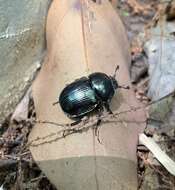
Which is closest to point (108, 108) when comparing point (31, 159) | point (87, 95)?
point (87, 95)

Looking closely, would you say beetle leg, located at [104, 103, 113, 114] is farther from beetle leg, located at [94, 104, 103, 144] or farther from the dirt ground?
the dirt ground

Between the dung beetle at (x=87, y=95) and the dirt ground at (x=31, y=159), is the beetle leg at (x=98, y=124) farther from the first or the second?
the dirt ground at (x=31, y=159)

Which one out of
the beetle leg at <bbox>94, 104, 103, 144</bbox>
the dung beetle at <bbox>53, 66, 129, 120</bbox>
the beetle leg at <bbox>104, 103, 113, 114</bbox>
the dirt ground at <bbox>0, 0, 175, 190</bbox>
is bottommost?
the dirt ground at <bbox>0, 0, 175, 190</bbox>

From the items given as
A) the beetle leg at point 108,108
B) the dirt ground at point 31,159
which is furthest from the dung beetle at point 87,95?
the dirt ground at point 31,159

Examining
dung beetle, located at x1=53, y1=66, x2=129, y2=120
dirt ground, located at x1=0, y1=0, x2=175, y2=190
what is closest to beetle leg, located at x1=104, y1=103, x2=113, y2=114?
dung beetle, located at x1=53, y1=66, x2=129, y2=120

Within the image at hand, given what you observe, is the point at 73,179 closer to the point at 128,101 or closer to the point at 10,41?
the point at 128,101

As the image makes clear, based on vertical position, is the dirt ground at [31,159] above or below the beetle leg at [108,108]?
below

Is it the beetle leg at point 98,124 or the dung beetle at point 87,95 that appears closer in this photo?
the beetle leg at point 98,124

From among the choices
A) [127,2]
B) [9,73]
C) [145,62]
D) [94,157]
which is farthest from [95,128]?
[127,2]
